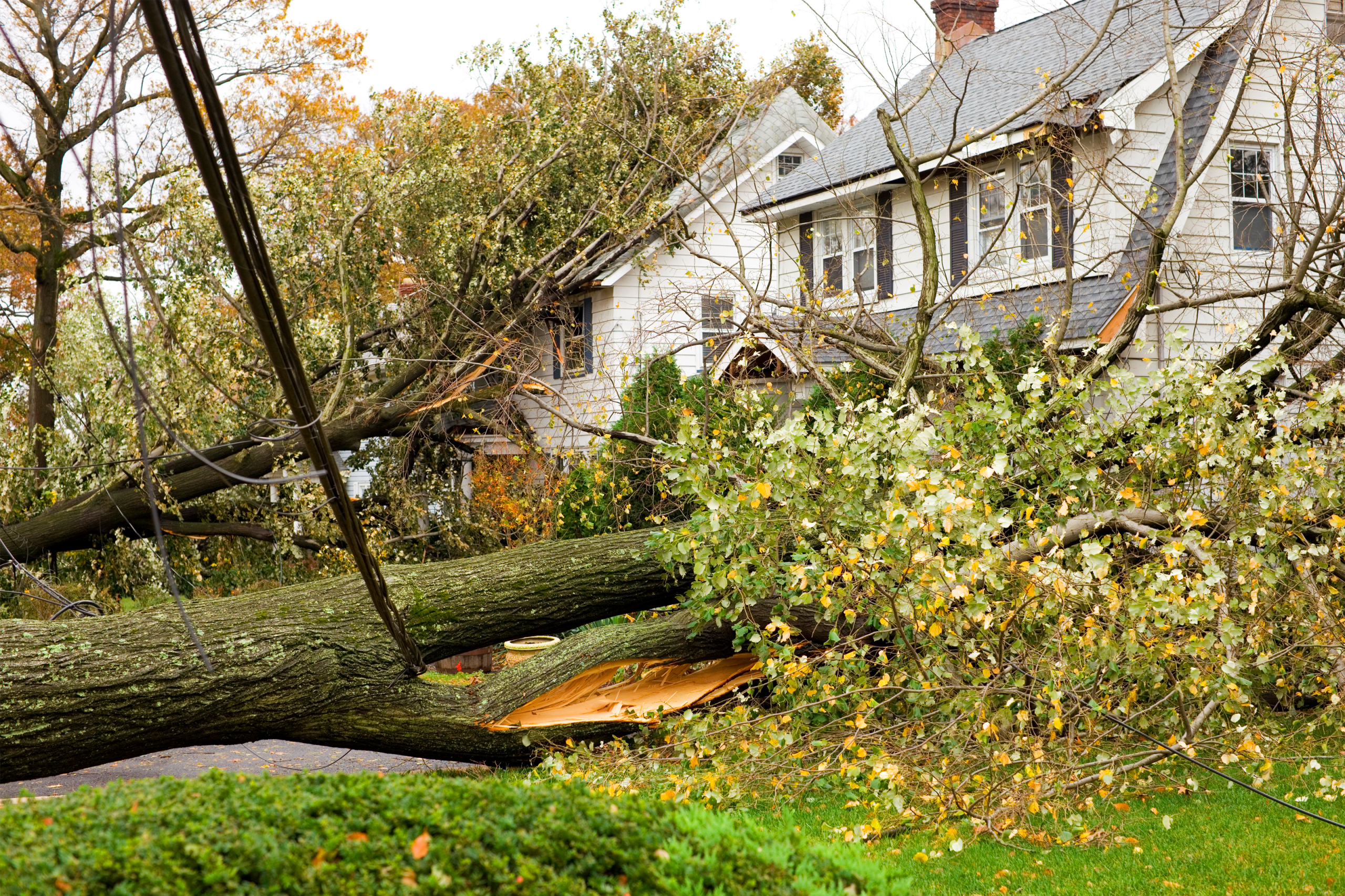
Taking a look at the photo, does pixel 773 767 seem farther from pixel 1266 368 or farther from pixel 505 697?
pixel 1266 368

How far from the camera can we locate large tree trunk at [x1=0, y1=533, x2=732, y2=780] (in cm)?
577

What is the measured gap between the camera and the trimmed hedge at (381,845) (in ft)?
8.05

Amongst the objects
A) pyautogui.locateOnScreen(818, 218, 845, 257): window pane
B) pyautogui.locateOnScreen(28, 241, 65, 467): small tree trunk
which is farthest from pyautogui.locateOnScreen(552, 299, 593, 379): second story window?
pyautogui.locateOnScreen(28, 241, 65, 467): small tree trunk

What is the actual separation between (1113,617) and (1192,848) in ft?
3.78

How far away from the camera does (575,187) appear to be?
15750 millimetres

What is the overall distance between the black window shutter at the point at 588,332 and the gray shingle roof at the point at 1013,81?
362cm

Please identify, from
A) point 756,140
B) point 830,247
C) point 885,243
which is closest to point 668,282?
point 830,247

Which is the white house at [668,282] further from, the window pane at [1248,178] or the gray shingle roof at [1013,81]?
the window pane at [1248,178]

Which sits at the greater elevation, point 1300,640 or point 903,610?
point 903,610

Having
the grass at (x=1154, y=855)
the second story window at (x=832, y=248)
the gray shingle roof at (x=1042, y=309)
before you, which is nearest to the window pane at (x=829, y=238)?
the second story window at (x=832, y=248)

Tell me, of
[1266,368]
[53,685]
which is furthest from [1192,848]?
[53,685]

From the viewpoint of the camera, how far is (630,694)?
788 centimetres

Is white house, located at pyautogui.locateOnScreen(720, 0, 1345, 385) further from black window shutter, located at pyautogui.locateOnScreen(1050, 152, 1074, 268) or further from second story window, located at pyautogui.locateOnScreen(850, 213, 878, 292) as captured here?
second story window, located at pyautogui.locateOnScreen(850, 213, 878, 292)

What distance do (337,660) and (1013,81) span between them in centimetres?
1107
